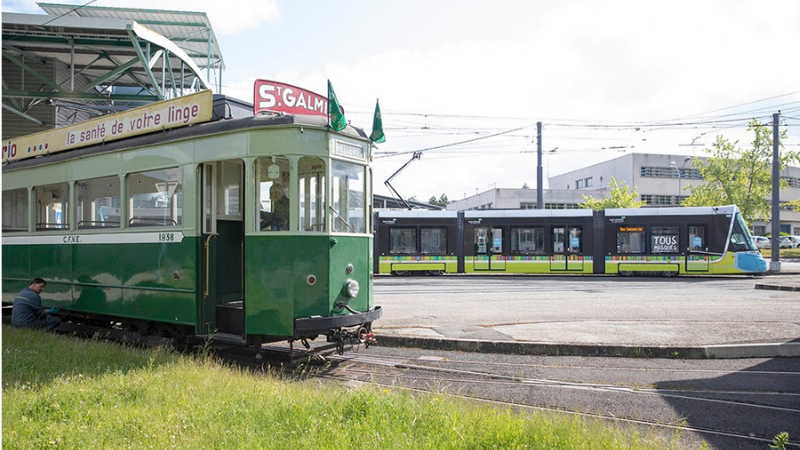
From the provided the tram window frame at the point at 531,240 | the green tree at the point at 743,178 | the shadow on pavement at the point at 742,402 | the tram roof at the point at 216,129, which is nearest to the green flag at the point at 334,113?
the tram roof at the point at 216,129

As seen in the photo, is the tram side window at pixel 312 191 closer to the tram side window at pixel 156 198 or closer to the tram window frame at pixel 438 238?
the tram side window at pixel 156 198

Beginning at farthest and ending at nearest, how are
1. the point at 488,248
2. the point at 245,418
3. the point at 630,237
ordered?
the point at 488,248 < the point at 630,237 < the point at 245,418

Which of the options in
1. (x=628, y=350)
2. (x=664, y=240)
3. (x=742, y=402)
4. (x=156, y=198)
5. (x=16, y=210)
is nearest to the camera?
(x=742, y=402)

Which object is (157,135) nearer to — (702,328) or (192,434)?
(192,434)

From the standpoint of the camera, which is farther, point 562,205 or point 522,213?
point 562,205

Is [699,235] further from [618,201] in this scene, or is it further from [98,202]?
[618,201]

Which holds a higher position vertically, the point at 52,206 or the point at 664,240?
the point at 52,206

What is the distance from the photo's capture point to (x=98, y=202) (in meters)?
9.43

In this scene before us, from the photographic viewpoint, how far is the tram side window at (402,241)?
2511cm

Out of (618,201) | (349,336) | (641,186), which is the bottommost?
(349,336)

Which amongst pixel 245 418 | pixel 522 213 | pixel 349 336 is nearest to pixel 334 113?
pixel 349 336

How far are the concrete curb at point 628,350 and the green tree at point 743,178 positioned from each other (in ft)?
112

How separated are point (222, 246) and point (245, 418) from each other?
4.06 metres

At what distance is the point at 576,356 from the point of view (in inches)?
346
